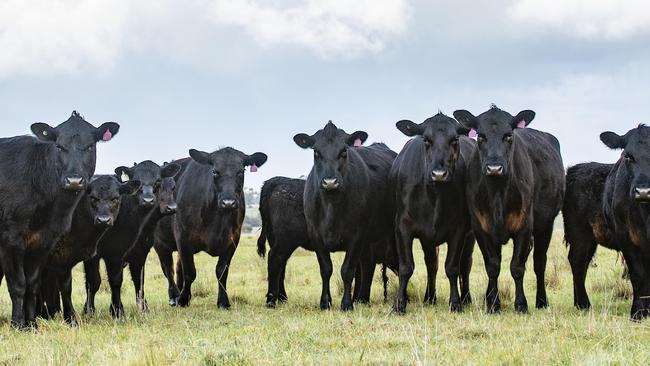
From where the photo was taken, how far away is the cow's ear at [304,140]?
10.1 m

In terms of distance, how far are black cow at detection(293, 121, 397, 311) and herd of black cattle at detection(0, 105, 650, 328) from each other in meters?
0.02

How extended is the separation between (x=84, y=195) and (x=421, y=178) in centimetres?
399

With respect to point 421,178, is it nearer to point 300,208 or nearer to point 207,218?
point 300,208

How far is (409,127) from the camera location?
31.3ft

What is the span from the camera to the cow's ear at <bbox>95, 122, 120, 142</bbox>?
8789 millimetres

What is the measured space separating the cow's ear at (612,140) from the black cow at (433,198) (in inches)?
60.8

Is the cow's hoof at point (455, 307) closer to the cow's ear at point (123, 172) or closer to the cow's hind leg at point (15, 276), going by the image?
the cow's ear at point (123, 172)

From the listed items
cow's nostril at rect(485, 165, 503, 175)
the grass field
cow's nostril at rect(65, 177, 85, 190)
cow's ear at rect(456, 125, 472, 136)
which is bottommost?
the grass field

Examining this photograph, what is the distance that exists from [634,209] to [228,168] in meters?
5.42

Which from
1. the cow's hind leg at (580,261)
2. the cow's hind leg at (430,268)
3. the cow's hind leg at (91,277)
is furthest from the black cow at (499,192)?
the cow's hind leg at (91,277)

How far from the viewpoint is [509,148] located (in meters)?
8.82

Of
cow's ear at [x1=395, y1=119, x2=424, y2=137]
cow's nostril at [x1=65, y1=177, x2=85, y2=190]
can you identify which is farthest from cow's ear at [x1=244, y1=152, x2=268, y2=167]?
cow's nostril at [x1=65, y1=177, x2=85, y2=190]

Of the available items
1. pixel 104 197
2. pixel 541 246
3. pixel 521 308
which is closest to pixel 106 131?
pixel 104 197

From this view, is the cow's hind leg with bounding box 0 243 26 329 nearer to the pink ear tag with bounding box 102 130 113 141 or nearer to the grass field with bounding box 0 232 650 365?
the grass field with bounding box 0 232 650 365
